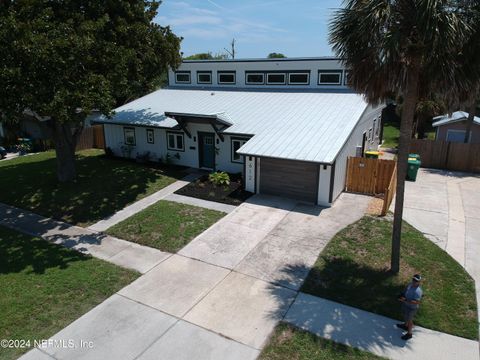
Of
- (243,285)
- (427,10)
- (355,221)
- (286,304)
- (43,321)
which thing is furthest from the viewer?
(355,221)

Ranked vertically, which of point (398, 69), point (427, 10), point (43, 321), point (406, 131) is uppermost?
point (427, 10)

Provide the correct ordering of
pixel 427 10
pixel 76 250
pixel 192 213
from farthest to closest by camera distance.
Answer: pixel 192 213 < pixel 76 250 < pixel 427 10

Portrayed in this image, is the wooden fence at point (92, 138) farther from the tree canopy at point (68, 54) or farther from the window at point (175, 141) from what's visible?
the tree canopy at point (68, 54)

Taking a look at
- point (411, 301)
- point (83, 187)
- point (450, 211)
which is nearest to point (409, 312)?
point (411, 301)

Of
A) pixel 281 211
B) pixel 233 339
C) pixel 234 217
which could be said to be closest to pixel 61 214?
pixel 234 217

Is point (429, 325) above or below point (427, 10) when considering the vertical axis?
below

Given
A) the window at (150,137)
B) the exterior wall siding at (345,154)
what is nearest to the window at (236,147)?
the exterior wall siding at (345,154)

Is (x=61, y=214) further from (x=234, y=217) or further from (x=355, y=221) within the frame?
(x=355, y=221)
